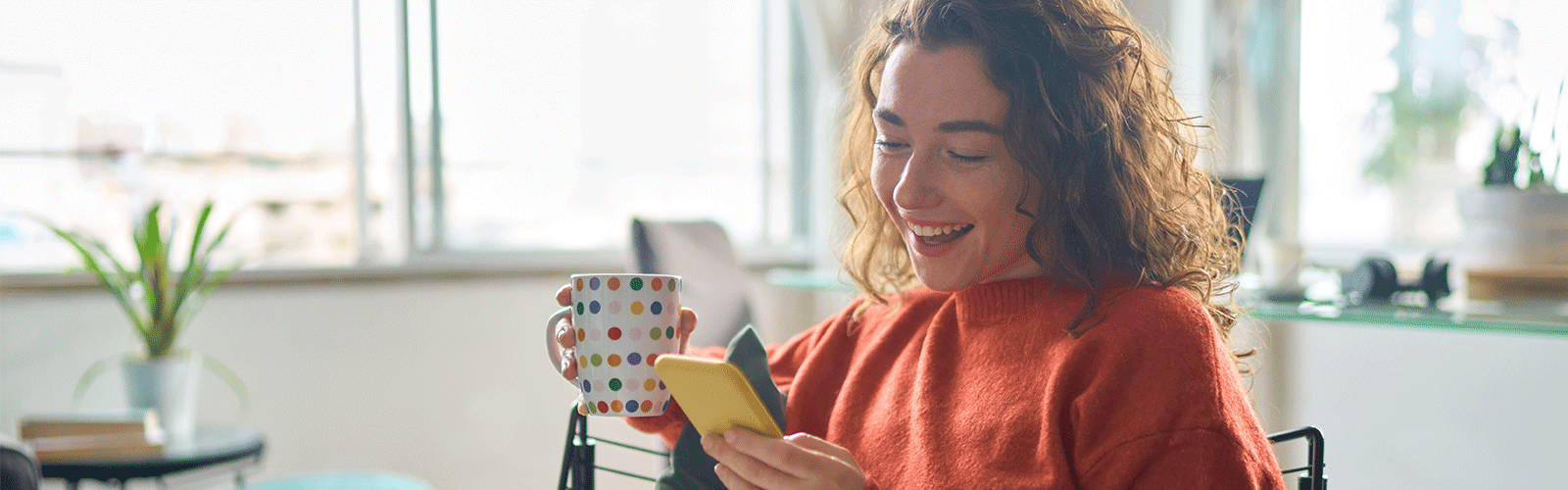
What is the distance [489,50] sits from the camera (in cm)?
301

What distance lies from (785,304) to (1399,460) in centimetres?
190

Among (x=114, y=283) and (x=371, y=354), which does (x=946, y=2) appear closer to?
(x=114, y=283)

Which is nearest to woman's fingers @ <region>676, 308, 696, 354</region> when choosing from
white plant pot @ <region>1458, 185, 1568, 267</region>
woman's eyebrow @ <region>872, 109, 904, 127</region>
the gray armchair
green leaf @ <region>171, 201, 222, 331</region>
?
woman's eyebrow @ <region>872, 109, 904, 127</region>

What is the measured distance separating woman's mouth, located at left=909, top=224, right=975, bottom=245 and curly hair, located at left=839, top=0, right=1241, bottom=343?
2.0 inches

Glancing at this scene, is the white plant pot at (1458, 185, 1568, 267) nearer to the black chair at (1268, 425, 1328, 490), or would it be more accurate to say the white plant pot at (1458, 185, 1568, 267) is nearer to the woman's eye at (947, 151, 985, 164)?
the black chair at (1268, 425, 1328, 490)

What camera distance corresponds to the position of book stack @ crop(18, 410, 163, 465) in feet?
6.10

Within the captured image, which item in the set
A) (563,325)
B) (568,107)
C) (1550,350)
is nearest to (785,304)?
(568,107)

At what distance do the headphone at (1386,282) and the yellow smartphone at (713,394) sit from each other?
121 centimetres

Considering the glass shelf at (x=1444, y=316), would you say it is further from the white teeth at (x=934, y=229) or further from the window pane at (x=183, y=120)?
the window pane at (x=183, y=120)

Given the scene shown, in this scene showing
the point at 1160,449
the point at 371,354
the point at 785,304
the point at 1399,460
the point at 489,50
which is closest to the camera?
the point at 1160,449

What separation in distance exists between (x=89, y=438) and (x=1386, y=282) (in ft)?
7.07

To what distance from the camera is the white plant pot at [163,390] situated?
211 centimetres

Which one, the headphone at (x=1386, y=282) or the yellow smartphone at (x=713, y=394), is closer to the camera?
the yellow smartphone at (x=713, y=394)

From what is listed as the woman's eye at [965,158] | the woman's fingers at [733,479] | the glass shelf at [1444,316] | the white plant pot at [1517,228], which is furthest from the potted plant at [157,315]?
the white plant pot at [1517,228]
